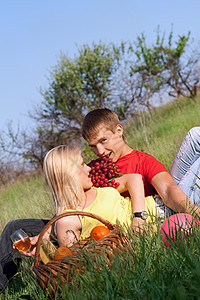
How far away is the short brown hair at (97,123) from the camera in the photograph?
3.51 metres

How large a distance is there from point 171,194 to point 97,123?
3.41ft

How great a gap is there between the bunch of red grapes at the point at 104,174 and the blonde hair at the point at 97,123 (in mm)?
331

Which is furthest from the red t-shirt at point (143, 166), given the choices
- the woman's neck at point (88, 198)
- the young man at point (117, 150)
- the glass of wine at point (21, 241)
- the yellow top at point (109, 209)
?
the glass of wine at point (21, 241)

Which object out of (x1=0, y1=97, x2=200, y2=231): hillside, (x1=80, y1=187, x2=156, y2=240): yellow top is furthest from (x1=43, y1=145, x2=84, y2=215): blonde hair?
(x1=0, y1=97, x2=200, y2=231): hillside

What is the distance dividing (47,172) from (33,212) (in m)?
3.40

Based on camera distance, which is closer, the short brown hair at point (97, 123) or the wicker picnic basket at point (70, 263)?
the wicker picnic basket at point (70, 263)

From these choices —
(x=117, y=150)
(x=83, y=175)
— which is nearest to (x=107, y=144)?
(x=117, y=150)

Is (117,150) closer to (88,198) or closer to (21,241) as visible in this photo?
(88,198)

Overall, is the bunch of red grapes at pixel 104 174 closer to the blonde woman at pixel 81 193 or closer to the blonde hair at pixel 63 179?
the blonde woman at pixel 81 193

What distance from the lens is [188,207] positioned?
9.48 ft

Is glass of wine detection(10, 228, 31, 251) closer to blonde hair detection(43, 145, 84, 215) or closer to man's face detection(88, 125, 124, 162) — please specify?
blonde hair detection(43, 145, 84, 215)

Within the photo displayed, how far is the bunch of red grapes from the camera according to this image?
3.21 metres

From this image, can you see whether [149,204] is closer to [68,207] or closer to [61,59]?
[68,207]

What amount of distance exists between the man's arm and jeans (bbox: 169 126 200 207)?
24 centimetres
